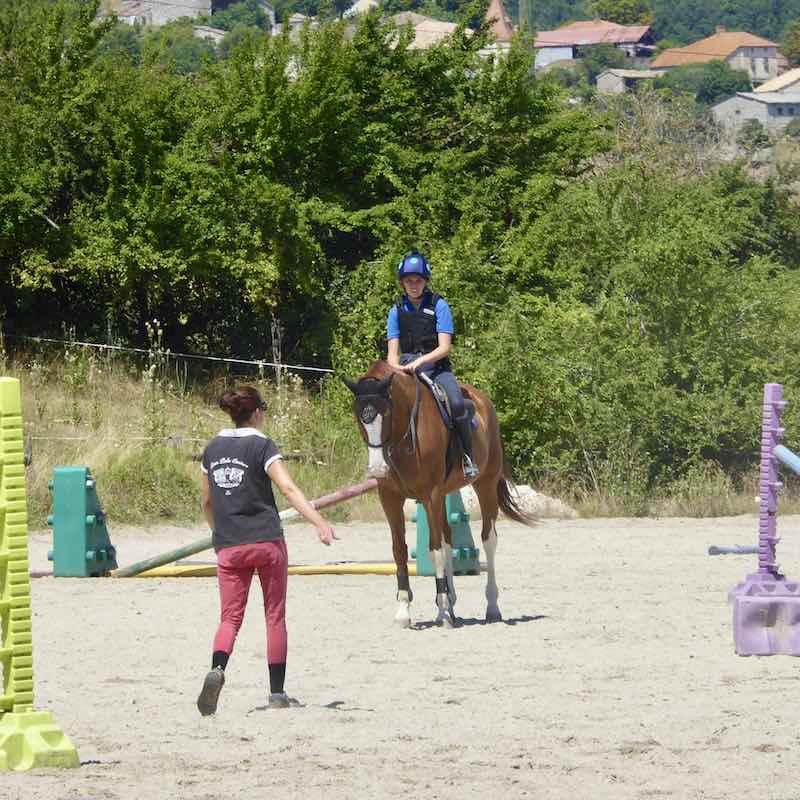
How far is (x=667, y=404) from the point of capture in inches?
776

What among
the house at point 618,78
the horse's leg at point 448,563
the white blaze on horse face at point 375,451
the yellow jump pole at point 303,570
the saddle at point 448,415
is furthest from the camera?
the house at point 618,78

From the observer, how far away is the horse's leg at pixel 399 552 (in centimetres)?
1173

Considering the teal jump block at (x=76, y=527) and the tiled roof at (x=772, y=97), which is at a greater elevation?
the tiled roof at (x=772, y=97)

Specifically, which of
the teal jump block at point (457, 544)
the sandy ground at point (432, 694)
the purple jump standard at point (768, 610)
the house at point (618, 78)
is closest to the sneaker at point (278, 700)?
the sandy ground at point (432, 694)

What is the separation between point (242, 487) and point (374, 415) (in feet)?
8.81

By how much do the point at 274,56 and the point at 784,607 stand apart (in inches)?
617

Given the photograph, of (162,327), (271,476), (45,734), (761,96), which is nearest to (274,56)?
(162,327)

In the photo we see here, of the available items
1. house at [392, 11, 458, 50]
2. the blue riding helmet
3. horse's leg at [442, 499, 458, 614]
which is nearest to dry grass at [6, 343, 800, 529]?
horse's leg at [442, 499, 458, 614]

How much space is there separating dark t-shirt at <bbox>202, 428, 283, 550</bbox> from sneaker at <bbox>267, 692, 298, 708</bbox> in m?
0.85

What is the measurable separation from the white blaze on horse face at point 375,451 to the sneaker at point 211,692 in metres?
2.76

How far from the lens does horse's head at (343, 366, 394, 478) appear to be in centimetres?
1079

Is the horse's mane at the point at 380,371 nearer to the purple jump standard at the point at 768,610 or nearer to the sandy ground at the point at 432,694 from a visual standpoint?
the sandy ground at the point at 432,694

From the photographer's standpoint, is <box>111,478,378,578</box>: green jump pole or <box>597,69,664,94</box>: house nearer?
<box>111,478,378,578</box>: green jump pole

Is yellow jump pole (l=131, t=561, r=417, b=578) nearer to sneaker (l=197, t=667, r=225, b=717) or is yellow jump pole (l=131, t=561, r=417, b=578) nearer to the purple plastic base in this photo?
the purple plastic base
